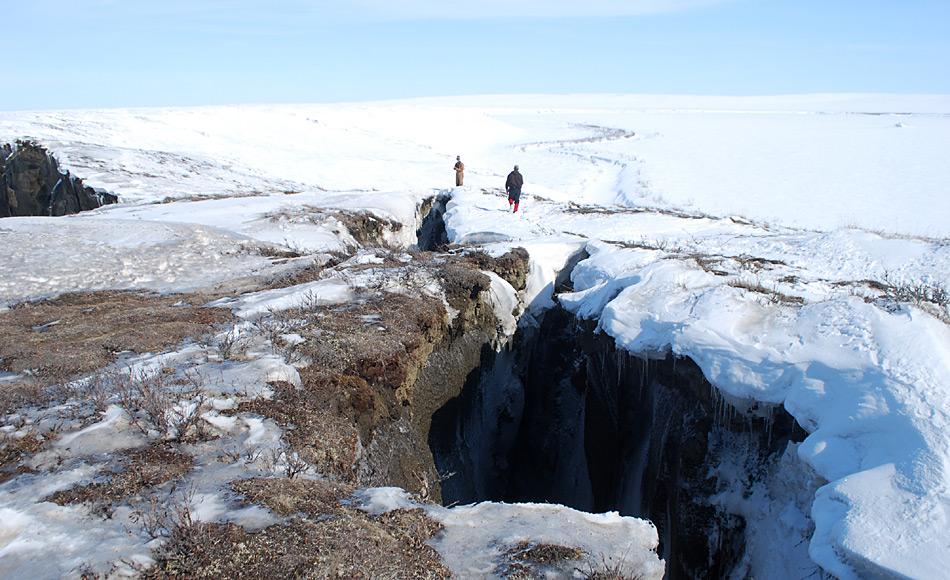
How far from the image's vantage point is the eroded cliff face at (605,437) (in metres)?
8.00

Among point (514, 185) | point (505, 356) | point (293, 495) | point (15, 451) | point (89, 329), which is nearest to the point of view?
point (293, 495)

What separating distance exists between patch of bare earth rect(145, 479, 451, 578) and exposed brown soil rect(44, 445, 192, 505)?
25.2 inches

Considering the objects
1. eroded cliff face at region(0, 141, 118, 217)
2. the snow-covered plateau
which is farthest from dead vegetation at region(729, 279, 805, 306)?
eroded cliff face at region(0, 141, 118, 217)

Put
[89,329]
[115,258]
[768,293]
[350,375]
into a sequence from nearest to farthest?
[350,375]
[89,329]
[768,293]
[115,258]

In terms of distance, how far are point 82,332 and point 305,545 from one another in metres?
6.30

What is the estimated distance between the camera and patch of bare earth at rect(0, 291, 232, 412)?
7.50 m

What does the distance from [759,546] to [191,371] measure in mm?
6613

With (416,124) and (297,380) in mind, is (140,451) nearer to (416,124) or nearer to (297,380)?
(297,380)

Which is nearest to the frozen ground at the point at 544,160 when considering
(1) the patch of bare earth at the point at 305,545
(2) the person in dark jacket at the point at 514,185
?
(2) the person in dark jacket at the point at 514,185

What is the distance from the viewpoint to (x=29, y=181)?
2697 centimetres

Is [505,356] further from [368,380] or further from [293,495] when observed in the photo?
[293,495]

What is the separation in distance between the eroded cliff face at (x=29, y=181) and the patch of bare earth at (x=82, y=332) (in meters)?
16.7

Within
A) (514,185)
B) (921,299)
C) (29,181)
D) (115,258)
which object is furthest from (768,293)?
(29,181)

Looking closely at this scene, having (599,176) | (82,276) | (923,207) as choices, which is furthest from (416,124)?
(82,276)
